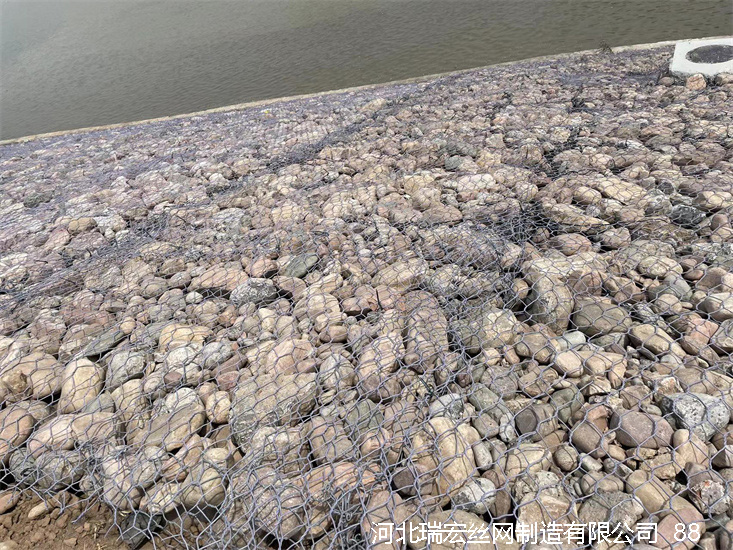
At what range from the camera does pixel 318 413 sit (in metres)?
1.99

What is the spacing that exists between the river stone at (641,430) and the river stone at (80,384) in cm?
234

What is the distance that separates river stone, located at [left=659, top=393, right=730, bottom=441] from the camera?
1.64 metres

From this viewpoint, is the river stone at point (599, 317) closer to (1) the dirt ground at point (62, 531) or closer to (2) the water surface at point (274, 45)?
(1) the dirt ground at point (62, 531)

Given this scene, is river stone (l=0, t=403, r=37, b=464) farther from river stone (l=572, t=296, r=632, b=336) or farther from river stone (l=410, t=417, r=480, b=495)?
river stone (l=572, t=296, r=632, b=336)

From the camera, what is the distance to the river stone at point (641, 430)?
164 cm

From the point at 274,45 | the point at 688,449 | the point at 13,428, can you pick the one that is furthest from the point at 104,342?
the point at 274,45

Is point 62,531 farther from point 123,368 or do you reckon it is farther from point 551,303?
point 551,303

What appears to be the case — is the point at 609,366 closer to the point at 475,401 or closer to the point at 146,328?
the point at 475,401

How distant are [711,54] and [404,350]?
4980mm

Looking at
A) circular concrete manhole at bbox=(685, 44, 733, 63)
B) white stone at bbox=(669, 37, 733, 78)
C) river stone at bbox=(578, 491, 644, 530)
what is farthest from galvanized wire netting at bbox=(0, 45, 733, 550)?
circular concrete manhole at bbox=(685, 44, 733, 63)

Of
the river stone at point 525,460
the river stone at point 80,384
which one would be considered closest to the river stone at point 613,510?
the river stone at point 525,460

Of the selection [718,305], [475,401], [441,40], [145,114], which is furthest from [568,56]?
[145,114]

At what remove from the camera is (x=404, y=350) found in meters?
2.15

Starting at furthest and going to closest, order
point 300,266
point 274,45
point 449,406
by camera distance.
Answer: point 274,45 < point 300,266 < point 449,406
